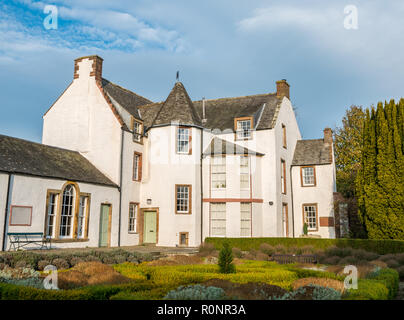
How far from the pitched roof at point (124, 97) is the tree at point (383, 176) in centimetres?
1620

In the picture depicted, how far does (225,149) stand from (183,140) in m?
3.22

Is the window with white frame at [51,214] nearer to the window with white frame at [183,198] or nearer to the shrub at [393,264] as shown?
the window with white frame at [183,198]

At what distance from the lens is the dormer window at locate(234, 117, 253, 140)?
28.2 metres

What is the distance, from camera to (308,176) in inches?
1212

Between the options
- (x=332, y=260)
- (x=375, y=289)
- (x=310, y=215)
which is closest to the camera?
(x=375, y=289)

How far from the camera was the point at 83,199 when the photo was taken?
2219 cm

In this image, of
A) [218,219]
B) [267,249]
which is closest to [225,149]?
[218,219]

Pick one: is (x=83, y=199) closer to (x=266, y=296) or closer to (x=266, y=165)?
(x=266, y=165)

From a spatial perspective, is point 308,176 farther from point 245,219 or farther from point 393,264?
point 393,264

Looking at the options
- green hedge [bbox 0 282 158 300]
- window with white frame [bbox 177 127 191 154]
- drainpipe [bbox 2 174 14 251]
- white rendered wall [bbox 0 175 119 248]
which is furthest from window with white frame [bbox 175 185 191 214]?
green hedge [bbox 0 282 158 300]

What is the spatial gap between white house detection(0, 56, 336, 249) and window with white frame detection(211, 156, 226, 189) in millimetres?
74

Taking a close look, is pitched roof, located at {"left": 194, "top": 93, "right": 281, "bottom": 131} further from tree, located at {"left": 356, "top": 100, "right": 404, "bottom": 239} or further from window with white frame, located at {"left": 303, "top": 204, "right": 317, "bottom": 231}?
window with white frame, located at {"left": 303, "top": 204, "right": 317, "bottom": 231}

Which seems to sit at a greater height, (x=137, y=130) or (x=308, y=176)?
(x=137, y=130)
